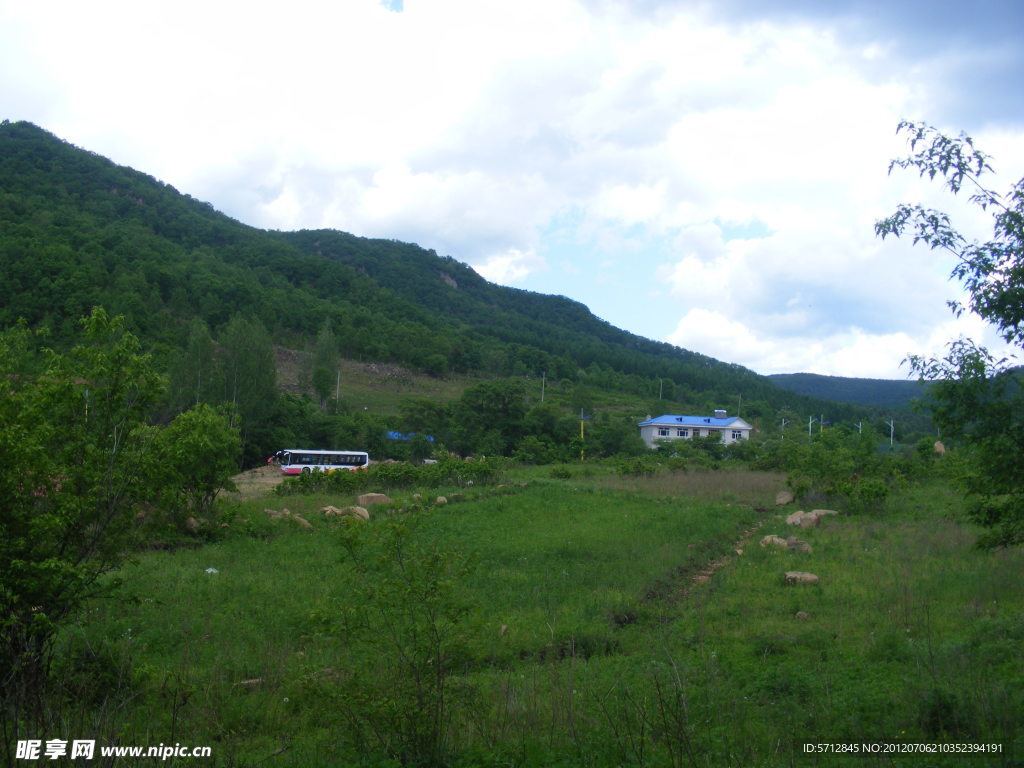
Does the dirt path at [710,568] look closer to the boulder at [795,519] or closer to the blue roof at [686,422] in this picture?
the boulder at [795,519]

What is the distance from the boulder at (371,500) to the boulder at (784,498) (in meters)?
14.2

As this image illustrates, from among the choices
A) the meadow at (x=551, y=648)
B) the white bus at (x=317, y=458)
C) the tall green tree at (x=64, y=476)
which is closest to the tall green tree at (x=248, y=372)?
the white bus at (x=317, y=458)

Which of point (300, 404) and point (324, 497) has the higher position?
point (300, 404)

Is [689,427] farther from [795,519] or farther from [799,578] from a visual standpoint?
[799,578]

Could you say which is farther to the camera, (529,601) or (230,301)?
(230,301)

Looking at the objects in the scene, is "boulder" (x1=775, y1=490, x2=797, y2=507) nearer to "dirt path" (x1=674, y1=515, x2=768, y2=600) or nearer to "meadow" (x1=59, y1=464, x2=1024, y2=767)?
"dirt path" (x1=674, y1=515, x2=768, y2=600)

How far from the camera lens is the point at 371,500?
72.7 feet

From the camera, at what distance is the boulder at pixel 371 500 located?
71.6ft

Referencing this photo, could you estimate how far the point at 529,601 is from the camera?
11133 mm

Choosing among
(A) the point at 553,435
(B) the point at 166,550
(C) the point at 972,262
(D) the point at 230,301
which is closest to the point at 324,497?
(B) the point at 166,550

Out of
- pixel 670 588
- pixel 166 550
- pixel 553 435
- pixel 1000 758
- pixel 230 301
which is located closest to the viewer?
pixel 1000 758

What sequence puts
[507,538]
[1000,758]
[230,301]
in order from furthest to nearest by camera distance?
[230,301] → [507,538] → [1000,758]

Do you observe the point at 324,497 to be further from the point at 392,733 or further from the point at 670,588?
the point at 392,733

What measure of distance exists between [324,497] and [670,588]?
46.1 feet
